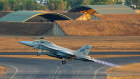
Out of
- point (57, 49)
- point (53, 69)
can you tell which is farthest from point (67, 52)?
point (53, 69)

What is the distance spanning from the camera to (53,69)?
1902 inches

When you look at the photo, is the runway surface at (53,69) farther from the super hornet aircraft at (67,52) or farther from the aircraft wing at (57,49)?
the aircraft wing at (57,49)

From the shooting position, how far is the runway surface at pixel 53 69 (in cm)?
4265

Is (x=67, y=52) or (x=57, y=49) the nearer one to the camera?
(x=67, y=52)

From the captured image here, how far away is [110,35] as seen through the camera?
104875 mm

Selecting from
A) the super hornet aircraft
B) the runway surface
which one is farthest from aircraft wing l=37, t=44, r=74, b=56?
the runway surface

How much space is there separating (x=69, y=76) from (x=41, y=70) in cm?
633

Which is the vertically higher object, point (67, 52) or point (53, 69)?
point (67, 52)

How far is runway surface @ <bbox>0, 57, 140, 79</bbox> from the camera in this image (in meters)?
42.7

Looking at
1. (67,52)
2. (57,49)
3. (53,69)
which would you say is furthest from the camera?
(57,49)

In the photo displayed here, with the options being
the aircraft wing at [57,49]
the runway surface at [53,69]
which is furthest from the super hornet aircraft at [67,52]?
the runway surface at [53,69]

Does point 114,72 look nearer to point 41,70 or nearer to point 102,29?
point 41,70

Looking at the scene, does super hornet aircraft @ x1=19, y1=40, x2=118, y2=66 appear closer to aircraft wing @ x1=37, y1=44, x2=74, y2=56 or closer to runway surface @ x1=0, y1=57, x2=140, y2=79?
aircraft wing @ x1=37, y1=44, x2=74, y2=56

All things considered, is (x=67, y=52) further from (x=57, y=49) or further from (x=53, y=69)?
(x=53, y=69)
